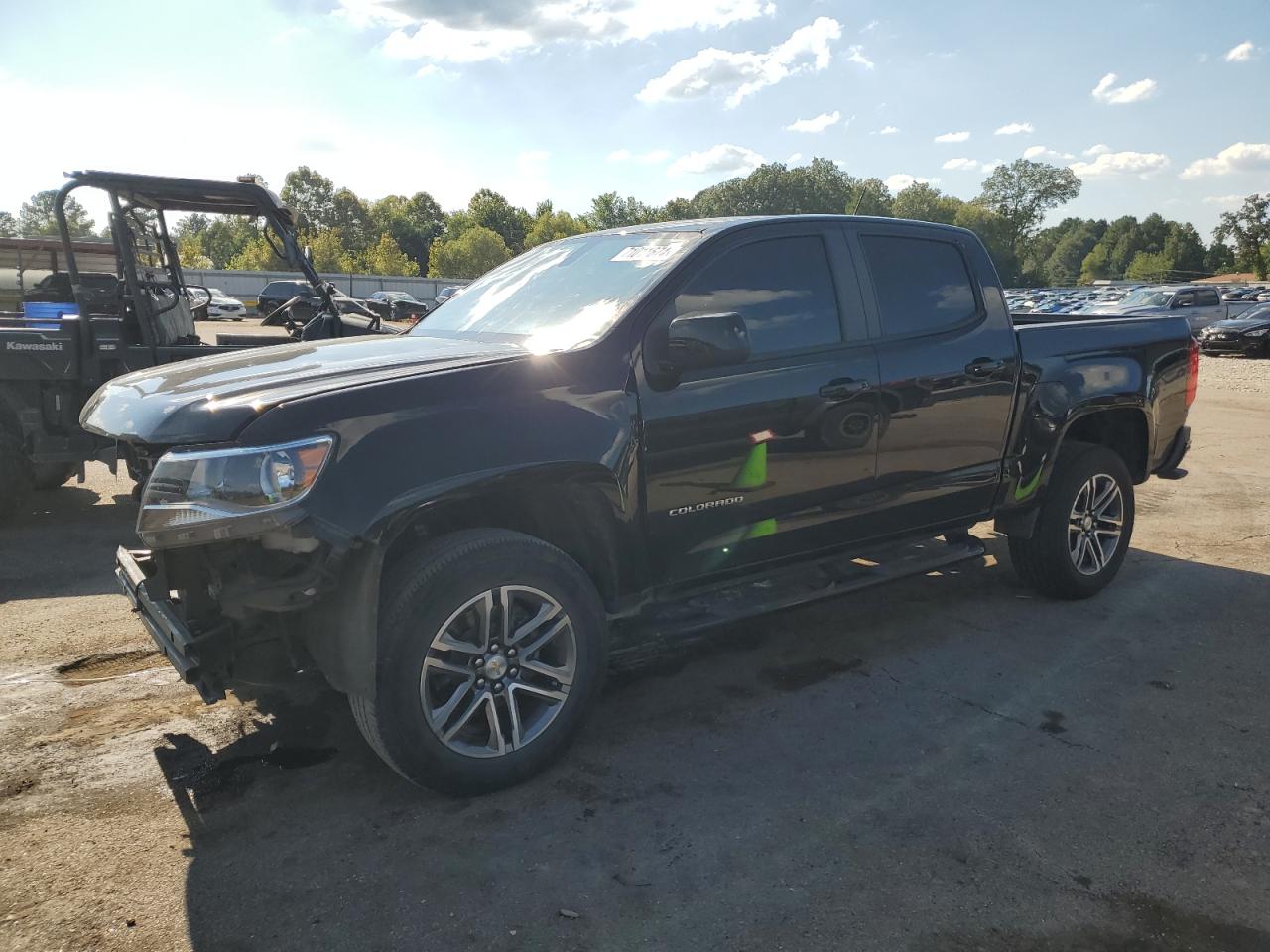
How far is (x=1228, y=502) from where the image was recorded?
766 cm

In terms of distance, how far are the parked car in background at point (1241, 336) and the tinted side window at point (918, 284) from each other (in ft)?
80.8

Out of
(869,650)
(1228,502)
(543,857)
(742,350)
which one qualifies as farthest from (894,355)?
(1228,502)

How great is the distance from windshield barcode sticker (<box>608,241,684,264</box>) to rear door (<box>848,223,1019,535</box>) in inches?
39.4

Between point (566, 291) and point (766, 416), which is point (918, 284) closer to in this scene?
point (766, 416)

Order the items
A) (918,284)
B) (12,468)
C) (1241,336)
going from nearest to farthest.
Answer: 1. (918,284)
2. (12,468)
3. (1241,336)

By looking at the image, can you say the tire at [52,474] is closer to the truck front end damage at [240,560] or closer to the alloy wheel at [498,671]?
the truck front end damage at [240,560]

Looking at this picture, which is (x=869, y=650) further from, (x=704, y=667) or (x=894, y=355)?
(x=894, y=355)

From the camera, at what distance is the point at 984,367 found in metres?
4.51

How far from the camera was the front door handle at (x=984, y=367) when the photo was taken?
14.6 feet

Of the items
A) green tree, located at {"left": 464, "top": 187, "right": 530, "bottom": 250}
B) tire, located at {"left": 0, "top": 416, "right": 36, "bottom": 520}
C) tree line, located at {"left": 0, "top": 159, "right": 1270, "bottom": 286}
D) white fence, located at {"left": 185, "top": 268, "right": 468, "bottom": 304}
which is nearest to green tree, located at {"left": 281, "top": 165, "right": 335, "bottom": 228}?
tree line, located at {"left": 0, "top": 159, "right": 1270, "bottom": 286}

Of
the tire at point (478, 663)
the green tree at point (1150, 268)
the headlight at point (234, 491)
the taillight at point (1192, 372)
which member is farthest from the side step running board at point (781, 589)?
the green tree at point (1150, 268)

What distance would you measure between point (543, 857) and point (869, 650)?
89.3 inches

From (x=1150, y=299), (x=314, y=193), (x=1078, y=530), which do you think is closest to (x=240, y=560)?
(x=1078, y=530)

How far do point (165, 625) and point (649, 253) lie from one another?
92.6 inches
